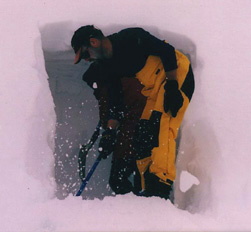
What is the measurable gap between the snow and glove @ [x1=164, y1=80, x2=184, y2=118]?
11cm

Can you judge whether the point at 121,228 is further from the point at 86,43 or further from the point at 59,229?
the point at 86,43

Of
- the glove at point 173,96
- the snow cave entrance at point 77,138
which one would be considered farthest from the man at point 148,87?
the snow cave entrance at point 77,138

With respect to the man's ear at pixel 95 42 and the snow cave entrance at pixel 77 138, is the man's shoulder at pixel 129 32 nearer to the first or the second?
the man's ear at pixel 95 42

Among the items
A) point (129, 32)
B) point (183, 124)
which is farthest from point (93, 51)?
→ point (183, 124)

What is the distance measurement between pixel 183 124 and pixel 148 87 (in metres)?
0.22

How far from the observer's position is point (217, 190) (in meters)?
1.19

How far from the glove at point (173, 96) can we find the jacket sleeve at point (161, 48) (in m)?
0.06

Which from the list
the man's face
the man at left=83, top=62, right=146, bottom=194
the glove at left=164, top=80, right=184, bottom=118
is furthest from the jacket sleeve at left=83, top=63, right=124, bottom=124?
the glove at left=164, top=80, right=184, bottom=118

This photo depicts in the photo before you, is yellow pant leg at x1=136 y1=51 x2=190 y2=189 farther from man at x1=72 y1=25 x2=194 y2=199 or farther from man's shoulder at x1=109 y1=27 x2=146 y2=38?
man's shoulder at x1=109 y1=27 x2=146 y2=38

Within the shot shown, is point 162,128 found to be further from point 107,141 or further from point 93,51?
point 93,51

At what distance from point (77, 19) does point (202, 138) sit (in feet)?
2.17

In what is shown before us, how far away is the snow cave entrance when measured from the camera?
1349mm

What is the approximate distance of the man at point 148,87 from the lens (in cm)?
115

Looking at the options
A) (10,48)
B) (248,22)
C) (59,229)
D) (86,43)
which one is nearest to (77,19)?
(86,43)
